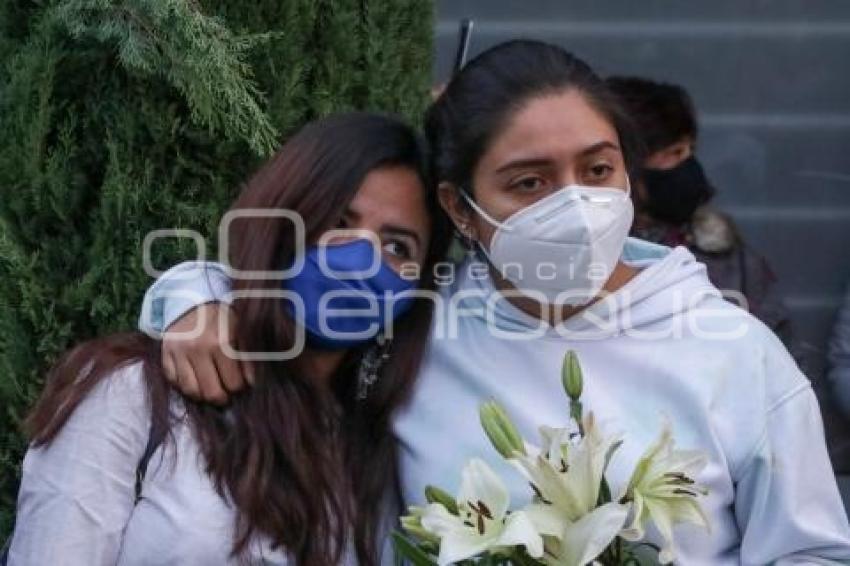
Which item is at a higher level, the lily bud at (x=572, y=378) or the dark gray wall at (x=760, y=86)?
the lily bud at (x=572, y=378)

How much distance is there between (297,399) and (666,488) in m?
0.62

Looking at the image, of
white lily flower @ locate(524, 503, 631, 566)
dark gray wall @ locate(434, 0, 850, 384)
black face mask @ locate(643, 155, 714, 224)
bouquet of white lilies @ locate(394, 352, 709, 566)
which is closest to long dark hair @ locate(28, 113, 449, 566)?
bouquet of white lilies @ locate(394, 352, 709, 566)

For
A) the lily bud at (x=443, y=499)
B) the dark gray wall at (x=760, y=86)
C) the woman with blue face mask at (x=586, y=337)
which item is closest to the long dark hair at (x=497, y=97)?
the woman with blue face mask at (x=586, y=337)

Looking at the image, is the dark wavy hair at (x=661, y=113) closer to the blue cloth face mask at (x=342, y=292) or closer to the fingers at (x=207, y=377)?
the blue cloth face mask at (x=342, y=292)

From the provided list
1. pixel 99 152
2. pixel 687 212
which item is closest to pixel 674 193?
pixel 687 212

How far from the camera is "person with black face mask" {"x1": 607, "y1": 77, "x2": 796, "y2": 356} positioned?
4.30 metres

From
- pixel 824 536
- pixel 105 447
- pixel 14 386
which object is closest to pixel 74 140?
pixel 14 386

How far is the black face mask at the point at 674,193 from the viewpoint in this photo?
4316 millimetres

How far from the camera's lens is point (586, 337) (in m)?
2.52

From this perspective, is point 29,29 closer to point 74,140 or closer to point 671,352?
point 74,140

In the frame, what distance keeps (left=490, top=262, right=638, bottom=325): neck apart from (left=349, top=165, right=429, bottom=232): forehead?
7.4 inches

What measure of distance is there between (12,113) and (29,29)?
18 centimetres

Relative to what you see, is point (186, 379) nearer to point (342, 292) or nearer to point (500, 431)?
point (342, 292)

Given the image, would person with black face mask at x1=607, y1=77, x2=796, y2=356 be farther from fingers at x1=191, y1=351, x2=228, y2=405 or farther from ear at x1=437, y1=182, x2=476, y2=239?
fingers at x1=191, y1=351, x2=228, y2=405
